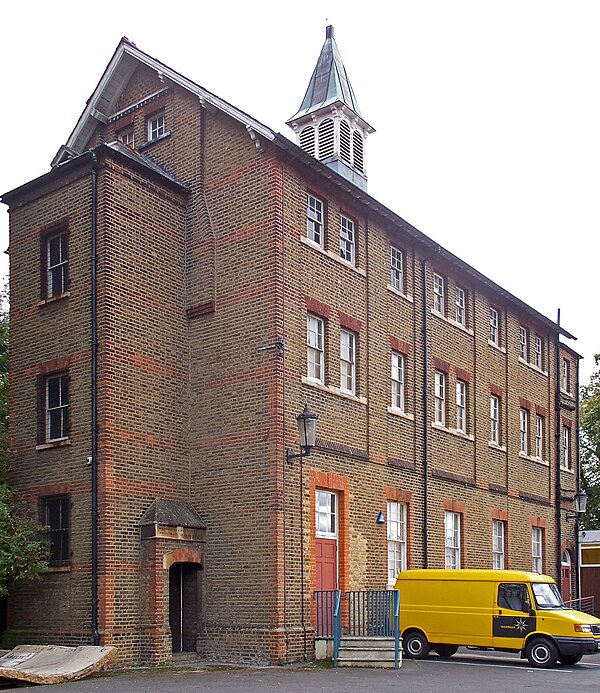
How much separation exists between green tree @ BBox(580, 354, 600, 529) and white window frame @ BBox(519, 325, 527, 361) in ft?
65.5

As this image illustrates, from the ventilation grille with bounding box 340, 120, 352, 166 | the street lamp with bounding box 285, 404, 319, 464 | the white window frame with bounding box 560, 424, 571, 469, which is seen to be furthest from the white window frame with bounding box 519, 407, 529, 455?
the street lamp with bounding box 285, 404, 319, 464

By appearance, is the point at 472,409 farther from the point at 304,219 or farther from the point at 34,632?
the point at 34,632

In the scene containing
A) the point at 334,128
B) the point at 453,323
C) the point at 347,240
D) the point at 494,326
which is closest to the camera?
the point at 347,240

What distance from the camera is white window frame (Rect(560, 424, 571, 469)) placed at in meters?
37.5

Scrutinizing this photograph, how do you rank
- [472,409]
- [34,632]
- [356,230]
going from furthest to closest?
[472,409] < [356,230] < [34,632]

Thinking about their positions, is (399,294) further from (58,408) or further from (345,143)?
(58,408)

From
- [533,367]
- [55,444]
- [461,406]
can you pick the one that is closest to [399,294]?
[461,406]

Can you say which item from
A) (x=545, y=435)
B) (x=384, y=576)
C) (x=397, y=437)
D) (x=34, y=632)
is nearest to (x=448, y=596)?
(x=384, y=576)

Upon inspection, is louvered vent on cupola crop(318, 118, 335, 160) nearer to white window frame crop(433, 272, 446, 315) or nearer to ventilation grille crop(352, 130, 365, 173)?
ventilation grille crop(352, 130, 365, 173)

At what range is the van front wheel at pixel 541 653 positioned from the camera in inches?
803

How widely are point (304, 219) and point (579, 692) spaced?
38.1 ft

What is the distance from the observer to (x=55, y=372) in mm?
22312

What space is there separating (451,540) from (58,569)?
37.4ft

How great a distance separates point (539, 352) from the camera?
119ft
